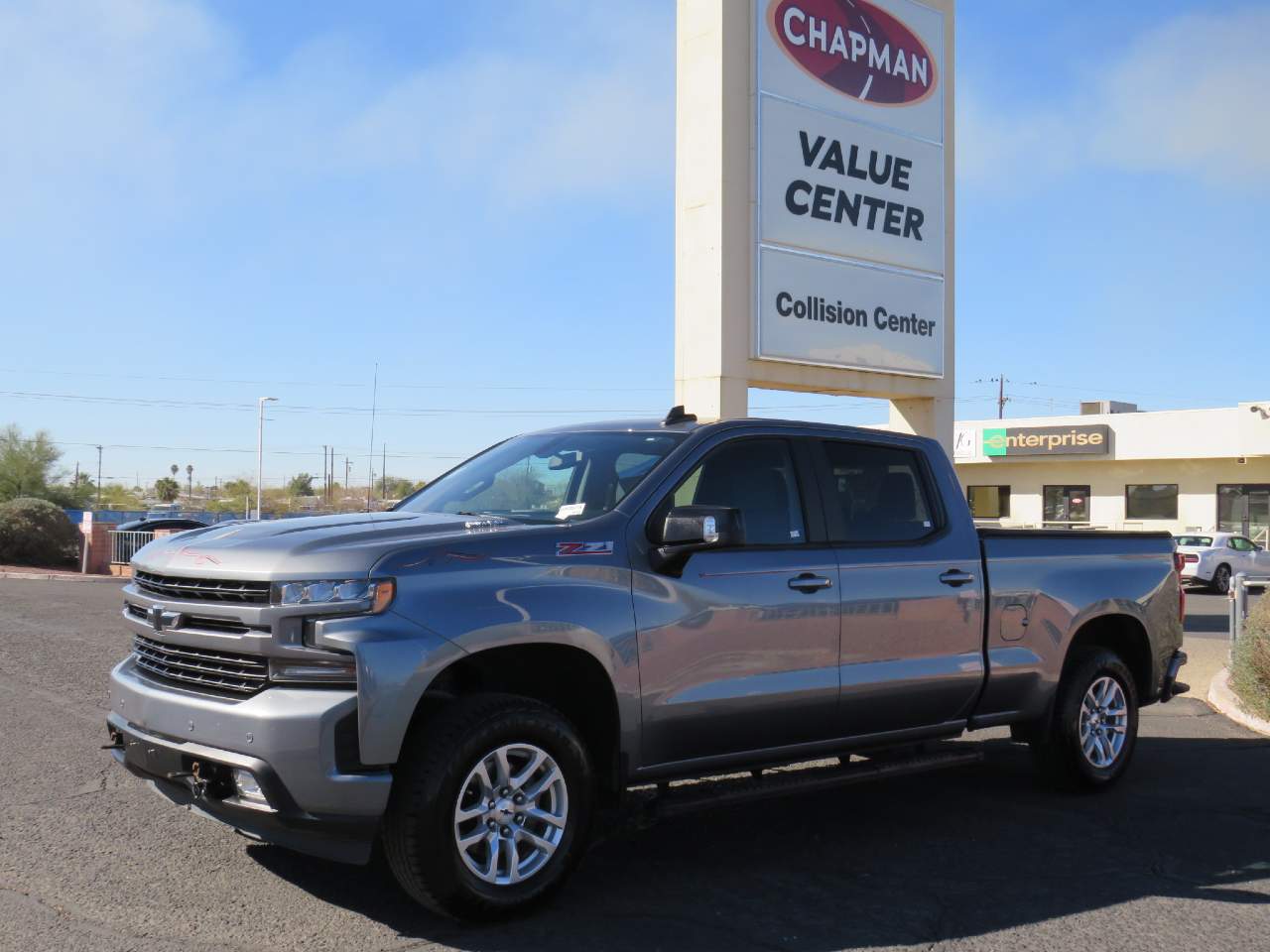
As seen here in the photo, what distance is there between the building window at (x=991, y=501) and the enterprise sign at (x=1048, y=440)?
2060 mm

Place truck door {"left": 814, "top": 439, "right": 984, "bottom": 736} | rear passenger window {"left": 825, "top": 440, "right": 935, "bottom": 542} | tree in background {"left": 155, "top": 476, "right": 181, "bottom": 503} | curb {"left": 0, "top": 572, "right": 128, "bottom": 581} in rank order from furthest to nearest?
1. tree in background {"left": 155, "top": 476, "right": 181, "bottom": 503}
2. curb {"left": 0, "top": 572, "right": 128, "bottom": 581}
3. rear passenger window {"left": 825, "top": 440, "right": 935, "bottom": 542}
4. truck door {"left": 814, "top": 439, "right": 984, "bottom": 736}

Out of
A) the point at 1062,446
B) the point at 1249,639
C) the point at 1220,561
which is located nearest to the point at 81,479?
the point at 1062,446

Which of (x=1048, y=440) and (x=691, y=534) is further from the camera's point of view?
(x=1048, y=440)

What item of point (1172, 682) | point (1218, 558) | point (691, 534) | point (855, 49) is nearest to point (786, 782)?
point (691, 534)

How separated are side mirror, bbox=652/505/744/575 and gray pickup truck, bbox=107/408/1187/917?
0.04 ft

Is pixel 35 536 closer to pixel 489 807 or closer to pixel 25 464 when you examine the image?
pixel 25 464

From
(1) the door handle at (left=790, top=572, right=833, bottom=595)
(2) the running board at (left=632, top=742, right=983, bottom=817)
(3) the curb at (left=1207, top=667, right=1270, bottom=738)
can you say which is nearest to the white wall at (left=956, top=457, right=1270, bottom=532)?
(3) the curb at (left=1207, top=667, right=1270, bottom=738)

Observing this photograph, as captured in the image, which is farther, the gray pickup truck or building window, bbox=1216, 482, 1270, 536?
building window, bbox=1216, 482, 1270, 536

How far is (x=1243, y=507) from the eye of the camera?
127 feet

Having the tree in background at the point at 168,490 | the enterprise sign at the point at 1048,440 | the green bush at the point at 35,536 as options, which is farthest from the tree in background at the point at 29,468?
the tree in background at the point at 168,490

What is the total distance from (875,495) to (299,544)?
123 inches

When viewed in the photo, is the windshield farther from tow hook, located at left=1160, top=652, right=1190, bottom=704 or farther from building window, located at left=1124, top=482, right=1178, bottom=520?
building window, located at left=1124, top=482, right=1178, bottom=520

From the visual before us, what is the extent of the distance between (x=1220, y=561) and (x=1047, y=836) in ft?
83.5

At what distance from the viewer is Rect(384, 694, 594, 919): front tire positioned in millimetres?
4520
